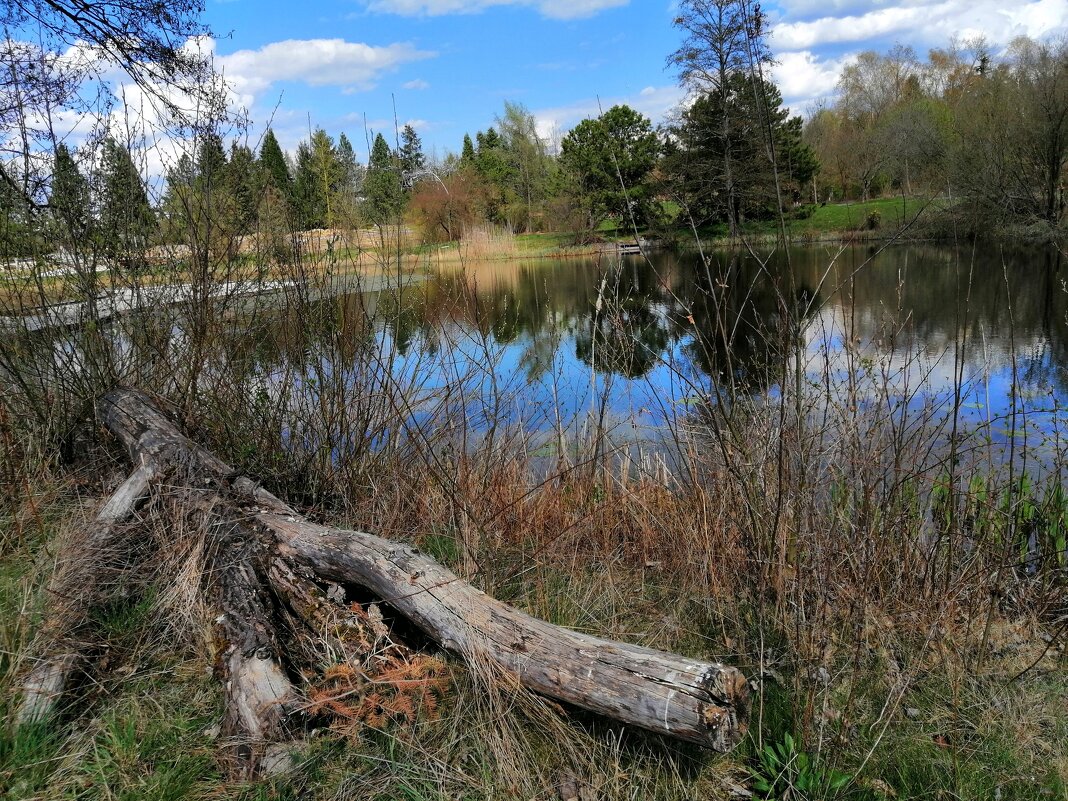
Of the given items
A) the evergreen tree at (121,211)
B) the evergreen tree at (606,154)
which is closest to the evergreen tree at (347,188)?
the evergreen tree at (121,211)

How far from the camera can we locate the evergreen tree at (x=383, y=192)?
12.3 feet

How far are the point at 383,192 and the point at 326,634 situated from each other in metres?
2.54

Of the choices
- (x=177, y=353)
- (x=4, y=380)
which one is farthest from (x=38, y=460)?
(x=177, y=353)

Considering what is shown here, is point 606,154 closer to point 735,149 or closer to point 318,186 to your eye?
point 735,149

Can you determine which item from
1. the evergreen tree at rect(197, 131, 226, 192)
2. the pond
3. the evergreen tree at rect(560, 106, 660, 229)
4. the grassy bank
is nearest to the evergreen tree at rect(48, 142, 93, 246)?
the grassy bank

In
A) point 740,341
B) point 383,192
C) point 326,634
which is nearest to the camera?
point 326,634

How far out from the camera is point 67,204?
165 inches

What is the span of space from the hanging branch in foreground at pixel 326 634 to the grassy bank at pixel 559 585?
9 centimetres

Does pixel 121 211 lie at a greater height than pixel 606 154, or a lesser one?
lesser

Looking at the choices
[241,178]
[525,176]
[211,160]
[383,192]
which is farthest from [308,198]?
[525,176]

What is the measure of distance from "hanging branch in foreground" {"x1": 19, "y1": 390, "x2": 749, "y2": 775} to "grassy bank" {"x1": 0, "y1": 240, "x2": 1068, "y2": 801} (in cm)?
9

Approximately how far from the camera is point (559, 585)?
2.96 meters

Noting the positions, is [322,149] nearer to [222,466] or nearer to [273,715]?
[222,466]

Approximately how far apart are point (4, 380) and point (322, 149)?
99.1 inches
